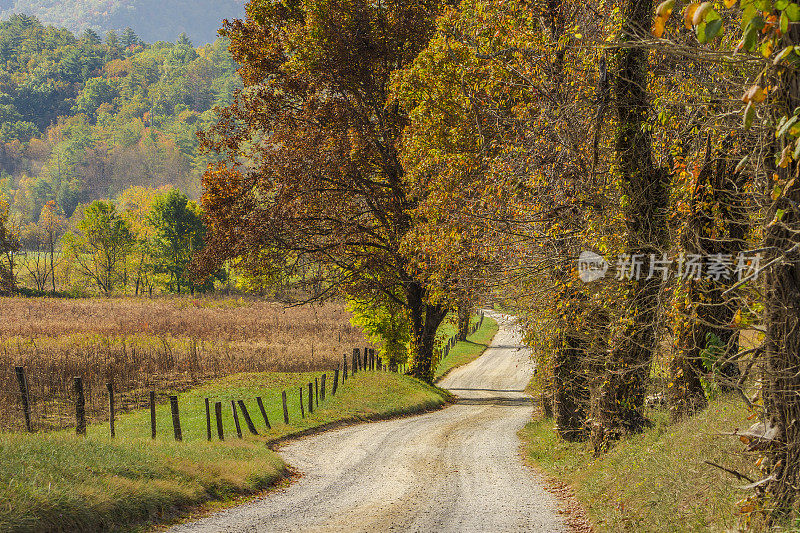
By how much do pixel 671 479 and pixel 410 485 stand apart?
638cm

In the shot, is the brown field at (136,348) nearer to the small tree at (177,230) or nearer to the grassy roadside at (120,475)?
the grassy roadside at (120,475)

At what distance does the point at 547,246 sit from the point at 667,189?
10.9 feet

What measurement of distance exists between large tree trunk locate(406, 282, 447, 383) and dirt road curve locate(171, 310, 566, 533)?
20.1 ft

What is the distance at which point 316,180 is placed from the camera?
2697cm

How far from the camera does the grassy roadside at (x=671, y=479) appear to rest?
24.7 feet

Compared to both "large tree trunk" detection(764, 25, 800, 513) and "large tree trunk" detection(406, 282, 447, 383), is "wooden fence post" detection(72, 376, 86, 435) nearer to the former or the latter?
"large tree trunk" detection(764, 25, 800, 513)

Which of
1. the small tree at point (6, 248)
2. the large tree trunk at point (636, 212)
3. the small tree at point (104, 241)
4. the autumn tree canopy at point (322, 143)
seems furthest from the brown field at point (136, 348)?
the small tree at point (104, 241)

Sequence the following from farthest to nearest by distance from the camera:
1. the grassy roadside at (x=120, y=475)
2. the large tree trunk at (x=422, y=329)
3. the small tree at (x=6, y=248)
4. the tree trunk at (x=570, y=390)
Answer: the small tree at (x=6, y=248), the large tree trunk at (x=422, y=329), the tree trunk at (x=570, y=390), the grassy roadside at (x=120, y=475)

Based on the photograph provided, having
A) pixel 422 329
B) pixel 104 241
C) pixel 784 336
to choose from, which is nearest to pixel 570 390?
pixel 784 336

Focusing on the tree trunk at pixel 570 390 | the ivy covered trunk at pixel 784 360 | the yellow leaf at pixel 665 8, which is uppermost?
the yellow leaf at pixel 665 8

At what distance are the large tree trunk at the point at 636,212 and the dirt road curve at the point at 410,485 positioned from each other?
276 cm

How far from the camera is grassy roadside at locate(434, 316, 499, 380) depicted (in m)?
45.2

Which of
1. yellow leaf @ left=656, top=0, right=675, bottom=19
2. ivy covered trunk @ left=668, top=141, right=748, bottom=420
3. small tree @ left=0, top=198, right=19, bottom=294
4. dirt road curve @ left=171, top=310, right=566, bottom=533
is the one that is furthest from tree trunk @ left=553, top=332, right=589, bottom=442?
small tree @ left=0, top=198, right=19, bottom=294

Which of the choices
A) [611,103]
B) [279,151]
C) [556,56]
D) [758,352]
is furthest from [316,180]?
[758,352]
